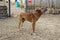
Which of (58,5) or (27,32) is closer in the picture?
(27,32)

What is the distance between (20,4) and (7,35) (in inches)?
352

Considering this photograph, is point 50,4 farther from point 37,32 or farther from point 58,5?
point 37,32

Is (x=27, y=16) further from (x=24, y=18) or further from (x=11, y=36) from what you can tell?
(x=11, y=36)

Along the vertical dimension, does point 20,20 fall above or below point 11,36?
above

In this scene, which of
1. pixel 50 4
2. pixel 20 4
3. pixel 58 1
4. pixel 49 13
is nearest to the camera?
pixel 49 13

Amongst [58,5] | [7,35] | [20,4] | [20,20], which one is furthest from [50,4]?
[7,35]

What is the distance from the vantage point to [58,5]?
40.0ft

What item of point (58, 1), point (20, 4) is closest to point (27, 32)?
point (58, 1)

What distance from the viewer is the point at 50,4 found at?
1164cm

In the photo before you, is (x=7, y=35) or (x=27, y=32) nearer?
(x=7, y=35)

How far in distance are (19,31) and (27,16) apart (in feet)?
1.96

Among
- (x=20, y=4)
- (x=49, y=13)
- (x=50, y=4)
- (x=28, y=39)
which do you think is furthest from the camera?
(x=20, y=4)

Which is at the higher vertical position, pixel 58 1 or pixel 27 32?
pixel 58 1

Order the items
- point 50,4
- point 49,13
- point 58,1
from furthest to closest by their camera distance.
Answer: point 58,1 < point 50,4 < point 49,13
